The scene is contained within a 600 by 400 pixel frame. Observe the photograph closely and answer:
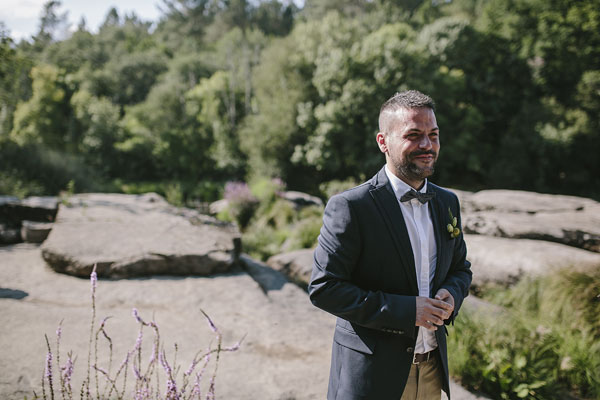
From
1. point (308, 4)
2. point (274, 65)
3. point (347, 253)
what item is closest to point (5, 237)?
point (347, 253)

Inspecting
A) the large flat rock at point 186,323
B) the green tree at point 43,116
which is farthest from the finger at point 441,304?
the green tree at point 43,116

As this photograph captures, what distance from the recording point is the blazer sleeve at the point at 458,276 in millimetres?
1950

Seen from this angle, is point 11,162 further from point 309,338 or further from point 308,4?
point 308,4

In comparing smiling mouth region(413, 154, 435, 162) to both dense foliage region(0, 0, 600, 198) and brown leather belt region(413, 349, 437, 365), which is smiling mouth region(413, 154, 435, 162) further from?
dense foliage region(0, 0, 600, 198)

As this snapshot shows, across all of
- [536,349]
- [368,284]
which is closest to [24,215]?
[368,284]

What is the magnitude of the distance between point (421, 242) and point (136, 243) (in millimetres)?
5429

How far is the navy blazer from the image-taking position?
1.71 meters

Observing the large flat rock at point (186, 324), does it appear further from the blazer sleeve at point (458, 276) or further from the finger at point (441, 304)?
the finger at point (441, 304)

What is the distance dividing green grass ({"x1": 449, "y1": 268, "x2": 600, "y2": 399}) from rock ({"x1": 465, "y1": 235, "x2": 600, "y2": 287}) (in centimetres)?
100

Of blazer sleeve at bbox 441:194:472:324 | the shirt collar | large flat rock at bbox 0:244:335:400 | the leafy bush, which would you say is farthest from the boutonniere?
the leafy bush

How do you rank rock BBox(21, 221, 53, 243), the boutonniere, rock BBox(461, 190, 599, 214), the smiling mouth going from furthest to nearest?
rock BBox(461, 190, 599, 214)
rock BBox(21, 221, 53, 243)
the boutonniere
the smiling mouth

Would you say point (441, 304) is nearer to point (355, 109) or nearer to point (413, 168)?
point (413, 168)

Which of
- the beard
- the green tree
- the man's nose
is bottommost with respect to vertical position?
the beard

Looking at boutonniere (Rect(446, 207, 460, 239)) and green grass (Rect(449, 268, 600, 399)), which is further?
green grass (Rect(449, 268, 600, 399))
